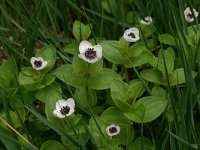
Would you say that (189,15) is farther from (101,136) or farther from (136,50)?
(101,136)

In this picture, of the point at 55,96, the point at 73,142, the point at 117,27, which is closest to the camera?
the point at 73,142

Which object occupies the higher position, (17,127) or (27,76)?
(27,76)

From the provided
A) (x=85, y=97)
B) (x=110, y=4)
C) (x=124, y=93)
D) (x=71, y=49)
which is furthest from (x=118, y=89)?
(x=110, y=4)

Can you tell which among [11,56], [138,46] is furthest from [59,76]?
[138,46]

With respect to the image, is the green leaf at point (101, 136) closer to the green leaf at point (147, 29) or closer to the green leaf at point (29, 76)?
the green leaf at point (29, 76)

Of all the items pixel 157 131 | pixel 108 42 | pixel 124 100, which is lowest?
pixel 157 131

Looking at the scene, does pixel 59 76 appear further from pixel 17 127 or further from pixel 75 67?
pixel 17 127

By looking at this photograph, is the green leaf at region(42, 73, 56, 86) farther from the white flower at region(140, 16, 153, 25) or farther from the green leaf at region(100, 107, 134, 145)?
the white flower at region(140, 16, 153, 25)
